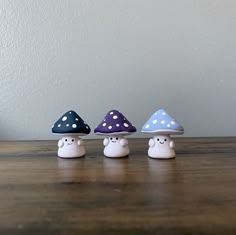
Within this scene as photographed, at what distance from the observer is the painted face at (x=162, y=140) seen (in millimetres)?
582

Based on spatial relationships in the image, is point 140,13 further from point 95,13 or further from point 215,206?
point 215,206

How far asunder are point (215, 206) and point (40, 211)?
20cm

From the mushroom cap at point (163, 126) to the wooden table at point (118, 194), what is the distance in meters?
0.06

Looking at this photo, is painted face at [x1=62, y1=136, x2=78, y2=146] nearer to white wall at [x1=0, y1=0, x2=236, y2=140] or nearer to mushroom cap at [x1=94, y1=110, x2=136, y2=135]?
mushroom cap at [x1=94, y1=110, x2=136, y2=135]

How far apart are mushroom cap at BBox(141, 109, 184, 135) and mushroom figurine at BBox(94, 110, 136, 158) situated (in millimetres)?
41

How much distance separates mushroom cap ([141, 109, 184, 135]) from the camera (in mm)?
554

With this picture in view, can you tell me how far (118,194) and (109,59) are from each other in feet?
1.98

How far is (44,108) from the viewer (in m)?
0.92

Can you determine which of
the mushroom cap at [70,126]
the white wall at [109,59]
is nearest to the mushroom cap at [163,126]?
the mushroom cap at [70,126]

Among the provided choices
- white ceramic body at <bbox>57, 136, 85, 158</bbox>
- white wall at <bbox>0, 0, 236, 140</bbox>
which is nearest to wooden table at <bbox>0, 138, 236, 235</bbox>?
white ceramic body at <bbox>57, 136, 85, 158</bbox>

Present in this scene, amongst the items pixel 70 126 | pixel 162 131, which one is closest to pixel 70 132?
pixel 70 126

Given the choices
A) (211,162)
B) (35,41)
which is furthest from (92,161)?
(35,41)

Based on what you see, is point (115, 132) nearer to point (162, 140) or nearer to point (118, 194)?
point (162, 140)

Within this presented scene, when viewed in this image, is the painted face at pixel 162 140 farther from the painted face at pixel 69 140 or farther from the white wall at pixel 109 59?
the white wall at pixel 109 59
